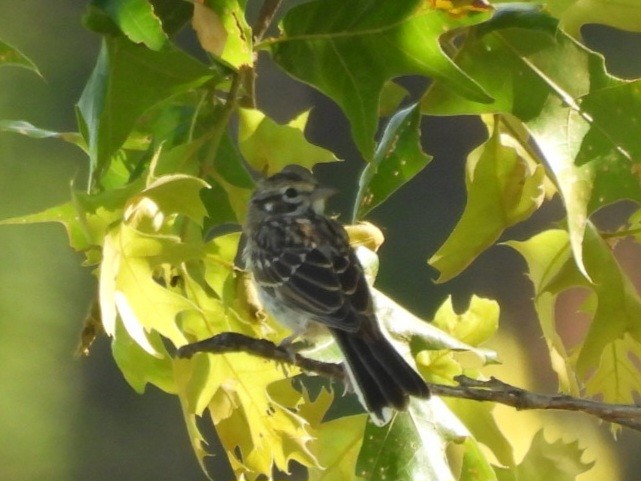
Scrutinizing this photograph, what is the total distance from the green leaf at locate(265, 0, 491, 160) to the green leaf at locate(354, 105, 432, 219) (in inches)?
2.2

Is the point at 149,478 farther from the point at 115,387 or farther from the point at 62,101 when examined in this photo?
the point at 62,101

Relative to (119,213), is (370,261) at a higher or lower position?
lower

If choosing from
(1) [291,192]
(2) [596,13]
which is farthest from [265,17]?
(1) [291,192]

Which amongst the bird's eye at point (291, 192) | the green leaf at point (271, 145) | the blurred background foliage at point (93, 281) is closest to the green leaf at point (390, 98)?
the green leaf at point (271, 145)

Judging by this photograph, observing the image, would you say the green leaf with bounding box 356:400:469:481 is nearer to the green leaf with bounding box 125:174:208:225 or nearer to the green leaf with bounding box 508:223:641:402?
the green leaf with bounding box 508:223:641:402

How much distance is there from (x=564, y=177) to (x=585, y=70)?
108 millimetres

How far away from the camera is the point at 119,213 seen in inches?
39.4

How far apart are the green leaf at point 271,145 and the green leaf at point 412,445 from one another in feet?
0.93

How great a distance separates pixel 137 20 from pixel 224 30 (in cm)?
8

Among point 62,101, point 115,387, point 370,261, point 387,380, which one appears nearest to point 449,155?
point 62,101

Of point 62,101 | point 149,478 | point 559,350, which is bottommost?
point 149,478

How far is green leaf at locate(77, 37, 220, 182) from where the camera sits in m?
0.96

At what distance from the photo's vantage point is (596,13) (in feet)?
3.59

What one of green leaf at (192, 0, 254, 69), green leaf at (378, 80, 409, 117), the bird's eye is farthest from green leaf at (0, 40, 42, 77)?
the bird's eye
